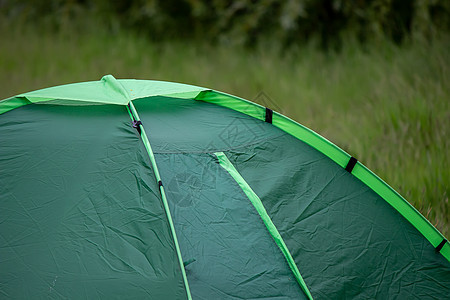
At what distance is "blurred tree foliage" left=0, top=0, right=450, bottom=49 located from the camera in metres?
6.18

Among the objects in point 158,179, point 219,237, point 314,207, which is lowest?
point 219,237

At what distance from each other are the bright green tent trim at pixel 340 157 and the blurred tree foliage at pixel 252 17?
3.55 metres

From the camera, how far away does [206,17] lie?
25.1ft

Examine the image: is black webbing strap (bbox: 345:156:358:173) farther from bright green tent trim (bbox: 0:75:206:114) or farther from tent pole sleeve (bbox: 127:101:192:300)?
tent pole sleeve (bbox: 127:101:192:300)

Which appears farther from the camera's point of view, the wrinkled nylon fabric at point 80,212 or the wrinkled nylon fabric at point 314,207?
the wrinkled nylon fabric at point 314,207

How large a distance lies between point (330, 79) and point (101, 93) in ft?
12.9

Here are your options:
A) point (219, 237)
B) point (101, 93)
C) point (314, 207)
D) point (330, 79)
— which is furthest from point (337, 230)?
point (330, 79)

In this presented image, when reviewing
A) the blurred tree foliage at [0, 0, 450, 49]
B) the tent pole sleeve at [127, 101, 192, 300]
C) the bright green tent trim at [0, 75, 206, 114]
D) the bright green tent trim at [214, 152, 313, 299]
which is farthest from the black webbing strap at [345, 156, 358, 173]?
the blurred tree foliage at [0, 0, 450, 49]

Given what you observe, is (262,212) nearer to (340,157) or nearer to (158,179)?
(158,179)

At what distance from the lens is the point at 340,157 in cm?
268

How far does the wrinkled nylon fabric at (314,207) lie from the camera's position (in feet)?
7.62

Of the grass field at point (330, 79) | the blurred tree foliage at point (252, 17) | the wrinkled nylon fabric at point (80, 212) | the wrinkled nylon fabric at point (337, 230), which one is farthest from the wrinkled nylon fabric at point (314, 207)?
the blurred tree foliage at point (252, 17)

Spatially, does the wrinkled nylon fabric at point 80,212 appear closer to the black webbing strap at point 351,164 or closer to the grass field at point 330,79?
the black webbing strap at point 351,164

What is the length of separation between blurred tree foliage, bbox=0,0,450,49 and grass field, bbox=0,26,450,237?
0.89ft
